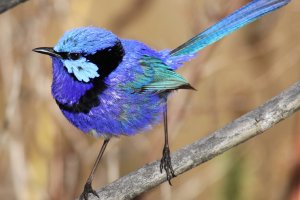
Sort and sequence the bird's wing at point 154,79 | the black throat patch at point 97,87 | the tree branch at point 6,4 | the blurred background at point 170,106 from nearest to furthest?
the tree branch at point 6,4 → the black throat patch at point 97,87 → the bird's wing at point 154,79 → the blurred background at point 170,106

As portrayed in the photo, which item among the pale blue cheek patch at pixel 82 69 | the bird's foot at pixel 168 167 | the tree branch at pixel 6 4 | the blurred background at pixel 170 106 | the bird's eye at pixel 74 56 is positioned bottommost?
the blurred background at pixel 170 106

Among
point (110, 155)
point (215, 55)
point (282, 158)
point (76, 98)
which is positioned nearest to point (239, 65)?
point (215, 55)

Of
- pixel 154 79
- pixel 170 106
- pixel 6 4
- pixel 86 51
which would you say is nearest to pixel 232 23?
pixel 154 79

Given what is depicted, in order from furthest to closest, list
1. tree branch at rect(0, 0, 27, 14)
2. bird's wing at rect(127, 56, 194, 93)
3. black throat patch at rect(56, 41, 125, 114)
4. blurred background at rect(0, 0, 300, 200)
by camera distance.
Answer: blurred background at rect(0, 0, 300, 200) < bird's wing at rect(127, 56, 194, 93) < black throat patch at rect(56, 41, 125, 114) < tree branch at rect(0, 0, 27, 14)

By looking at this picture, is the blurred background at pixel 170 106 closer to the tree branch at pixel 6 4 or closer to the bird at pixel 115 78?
the bird at pixel 115 78

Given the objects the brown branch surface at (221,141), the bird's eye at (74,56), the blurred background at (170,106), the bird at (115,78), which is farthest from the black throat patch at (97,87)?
the blurred background at (170,106)

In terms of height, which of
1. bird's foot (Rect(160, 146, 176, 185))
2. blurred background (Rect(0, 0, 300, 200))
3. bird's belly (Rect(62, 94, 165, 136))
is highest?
bird's belly (Rect(62, 94, 165, 136))

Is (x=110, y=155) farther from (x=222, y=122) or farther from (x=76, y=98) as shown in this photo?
(x=76, y=98)

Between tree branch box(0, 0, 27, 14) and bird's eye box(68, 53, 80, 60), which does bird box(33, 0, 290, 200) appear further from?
tree branch box(0, 0, 27, 14)

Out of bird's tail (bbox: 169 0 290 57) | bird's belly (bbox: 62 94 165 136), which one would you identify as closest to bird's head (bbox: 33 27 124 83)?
bird's belly (bbox: 62 94 165 136)

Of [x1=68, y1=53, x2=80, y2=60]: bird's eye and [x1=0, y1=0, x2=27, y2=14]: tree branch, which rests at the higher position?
[x1=0, y1=0, x2=27, y2=14]: tree branch
